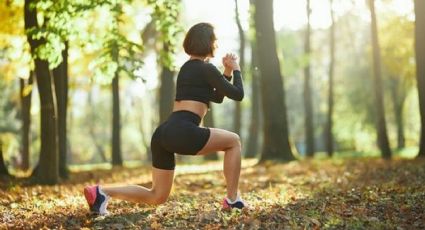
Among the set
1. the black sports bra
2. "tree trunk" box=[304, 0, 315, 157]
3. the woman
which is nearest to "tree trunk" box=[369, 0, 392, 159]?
"tree trunk" box=[304, 0, 315, 157]

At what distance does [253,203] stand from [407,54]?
22.3 m

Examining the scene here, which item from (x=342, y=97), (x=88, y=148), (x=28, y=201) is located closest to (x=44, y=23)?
(x=28, y=201)

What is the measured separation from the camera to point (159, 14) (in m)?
11.8

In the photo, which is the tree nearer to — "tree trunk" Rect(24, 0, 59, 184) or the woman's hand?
"tree trunk" Rect(24, 0, 59, 184)

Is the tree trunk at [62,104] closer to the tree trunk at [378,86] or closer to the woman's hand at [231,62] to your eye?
the woman's hand at [231,62]

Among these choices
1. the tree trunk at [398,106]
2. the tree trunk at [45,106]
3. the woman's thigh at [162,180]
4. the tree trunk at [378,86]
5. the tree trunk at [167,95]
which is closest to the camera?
the woman's thigh at [162,180]

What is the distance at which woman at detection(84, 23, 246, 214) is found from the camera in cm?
615

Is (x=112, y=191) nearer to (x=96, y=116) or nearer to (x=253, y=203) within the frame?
(x=253, y=203)

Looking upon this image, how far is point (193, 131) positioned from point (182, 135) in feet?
0.44

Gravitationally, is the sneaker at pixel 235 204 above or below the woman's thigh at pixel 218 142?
below

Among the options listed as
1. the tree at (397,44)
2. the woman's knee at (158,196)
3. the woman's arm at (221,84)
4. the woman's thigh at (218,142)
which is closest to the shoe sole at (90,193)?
the woman's knee at (158,196)

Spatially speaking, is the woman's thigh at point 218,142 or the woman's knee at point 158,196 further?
the woman's knee at point 158,196

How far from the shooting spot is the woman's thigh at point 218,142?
20.4 ft

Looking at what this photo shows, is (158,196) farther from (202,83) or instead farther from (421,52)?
(421,52)
